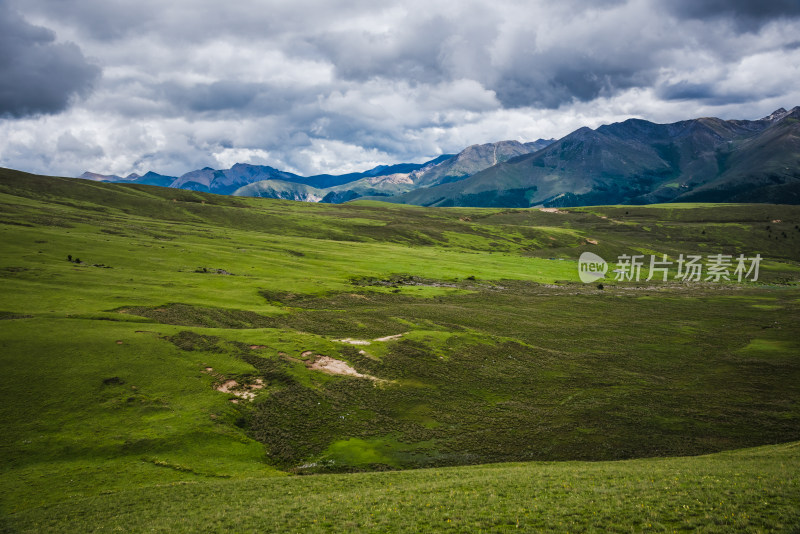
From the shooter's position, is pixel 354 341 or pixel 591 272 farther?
pixel 591 272

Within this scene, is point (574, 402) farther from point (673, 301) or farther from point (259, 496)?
point (673, 301)

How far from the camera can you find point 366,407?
52.8m

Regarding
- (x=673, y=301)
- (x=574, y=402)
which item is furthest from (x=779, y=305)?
(x=574, y=402)

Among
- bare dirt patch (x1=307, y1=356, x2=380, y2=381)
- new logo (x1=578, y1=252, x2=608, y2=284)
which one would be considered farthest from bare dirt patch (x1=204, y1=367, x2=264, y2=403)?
new logo (x1=578, y1=252, x2=608, y2=284)

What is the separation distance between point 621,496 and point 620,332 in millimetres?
72696

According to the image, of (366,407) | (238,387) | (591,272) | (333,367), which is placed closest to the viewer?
(238,387)

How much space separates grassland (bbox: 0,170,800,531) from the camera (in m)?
27.8

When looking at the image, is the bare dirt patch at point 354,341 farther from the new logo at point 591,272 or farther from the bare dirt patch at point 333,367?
the new logo at point 591,272

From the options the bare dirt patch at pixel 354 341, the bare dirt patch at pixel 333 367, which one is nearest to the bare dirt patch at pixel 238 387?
the bare dirt patch at pixel 333 367

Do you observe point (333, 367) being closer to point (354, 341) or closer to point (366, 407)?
point (366, 407)

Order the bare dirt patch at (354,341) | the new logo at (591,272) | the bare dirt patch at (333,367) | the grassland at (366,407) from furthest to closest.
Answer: the new logo at (591,272) → the bare dirt patch at (354,341) → the bare dirt patch at (333,367) → the grassland at (366,407)

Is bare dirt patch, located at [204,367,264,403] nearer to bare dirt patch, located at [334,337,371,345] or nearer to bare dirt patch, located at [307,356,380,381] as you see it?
bare dirt patch, located at [307,356,380,381]

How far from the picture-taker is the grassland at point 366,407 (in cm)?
2780

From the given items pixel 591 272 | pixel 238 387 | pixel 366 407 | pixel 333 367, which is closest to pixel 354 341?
pixel 333 367
